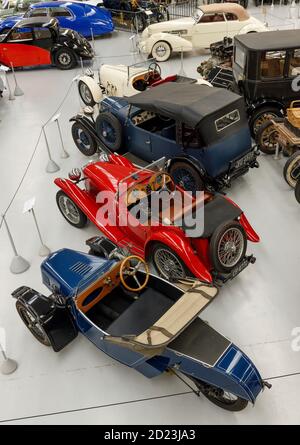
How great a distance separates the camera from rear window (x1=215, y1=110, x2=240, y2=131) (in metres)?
5.48

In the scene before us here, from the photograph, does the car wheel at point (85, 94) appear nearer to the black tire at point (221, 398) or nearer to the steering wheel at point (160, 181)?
the steering wheel at point (160, 181)

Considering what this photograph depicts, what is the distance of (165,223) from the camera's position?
4.33 metres

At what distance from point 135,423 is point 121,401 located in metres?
0.23

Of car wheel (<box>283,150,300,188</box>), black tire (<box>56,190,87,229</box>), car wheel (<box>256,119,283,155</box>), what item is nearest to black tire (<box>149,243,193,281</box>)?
black tire (<box>56,190,87,229</box>)

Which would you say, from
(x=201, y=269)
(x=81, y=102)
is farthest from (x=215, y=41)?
(x=201, y=269)

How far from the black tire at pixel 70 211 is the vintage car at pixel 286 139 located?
3.15m

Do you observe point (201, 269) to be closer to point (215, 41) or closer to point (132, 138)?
point (132, 138)

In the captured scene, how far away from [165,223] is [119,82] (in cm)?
503

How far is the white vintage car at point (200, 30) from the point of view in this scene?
11.2 m

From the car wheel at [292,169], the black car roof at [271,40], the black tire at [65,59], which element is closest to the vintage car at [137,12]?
the black tire at [65,59]

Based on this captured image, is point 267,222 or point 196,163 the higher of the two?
point 196,163

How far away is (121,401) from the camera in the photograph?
3.50 m

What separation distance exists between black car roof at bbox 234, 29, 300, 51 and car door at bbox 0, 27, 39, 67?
6.67 m

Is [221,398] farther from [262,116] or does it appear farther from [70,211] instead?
[262,116]
